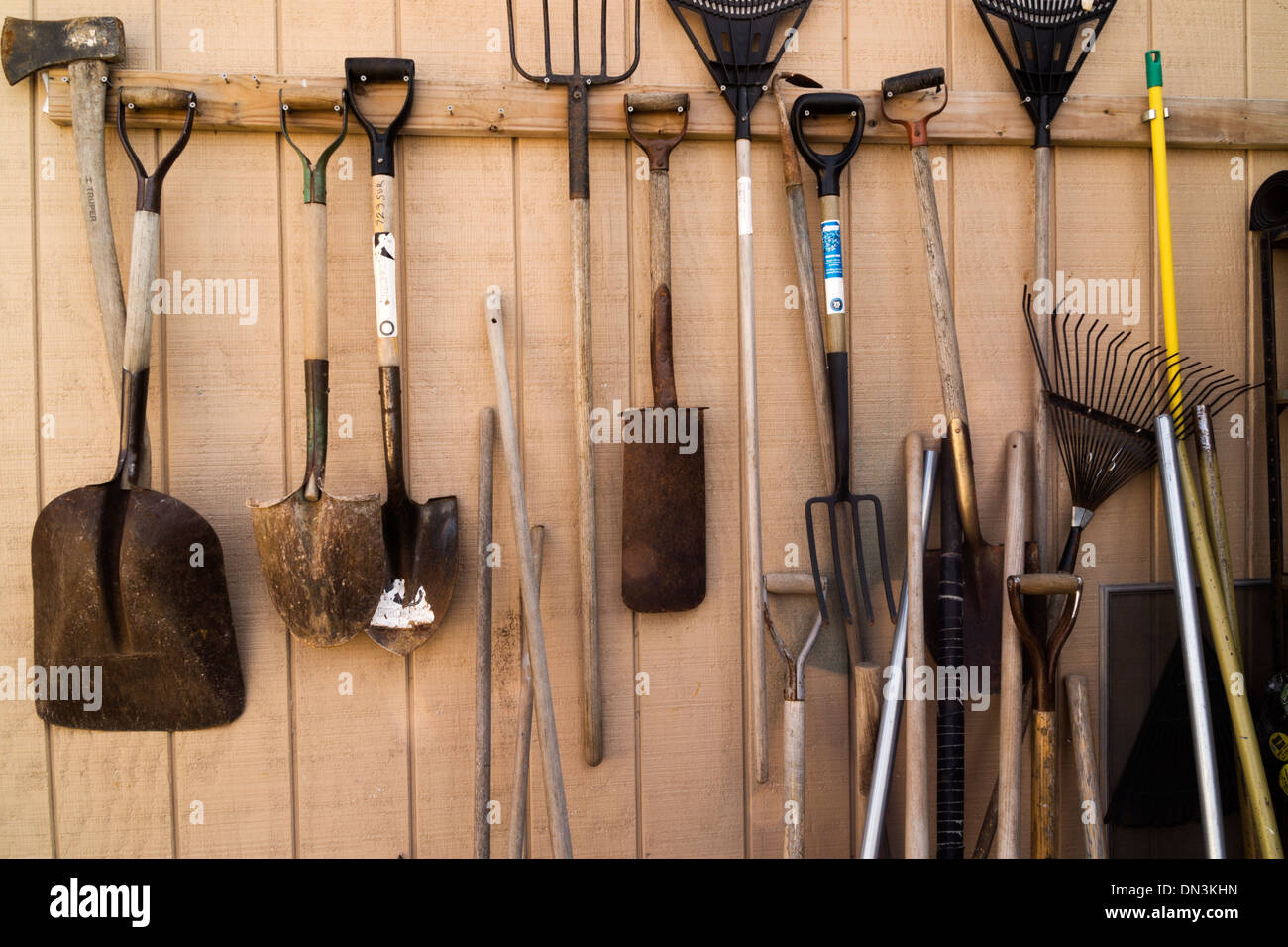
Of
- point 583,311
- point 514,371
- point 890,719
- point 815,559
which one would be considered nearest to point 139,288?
point 514,371

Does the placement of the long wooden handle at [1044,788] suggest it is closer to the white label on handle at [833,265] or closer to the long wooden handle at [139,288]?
the white label on handle at [833,265]

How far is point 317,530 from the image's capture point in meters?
1.61

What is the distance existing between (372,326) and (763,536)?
3.09 ft

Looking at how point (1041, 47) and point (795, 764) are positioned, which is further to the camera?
point (1041, 47)

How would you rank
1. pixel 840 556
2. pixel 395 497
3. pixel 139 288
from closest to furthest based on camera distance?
pixel 139 288 → pixel 395 497 → pixel 840 556

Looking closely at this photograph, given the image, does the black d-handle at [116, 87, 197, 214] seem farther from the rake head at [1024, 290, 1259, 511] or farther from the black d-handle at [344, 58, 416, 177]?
the rake head at [1024, 290, 1259, 511]

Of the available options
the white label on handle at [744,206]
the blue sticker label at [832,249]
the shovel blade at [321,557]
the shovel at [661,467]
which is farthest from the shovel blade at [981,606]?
the shovel blade at [321,557]

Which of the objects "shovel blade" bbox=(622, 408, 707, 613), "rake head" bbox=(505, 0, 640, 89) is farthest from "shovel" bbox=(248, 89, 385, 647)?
"shovel blade" bbox=(622, 408, 707, 613)

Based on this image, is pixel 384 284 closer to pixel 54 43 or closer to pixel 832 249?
pixel 54 43

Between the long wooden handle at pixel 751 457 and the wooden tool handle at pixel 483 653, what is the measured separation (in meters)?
0.45

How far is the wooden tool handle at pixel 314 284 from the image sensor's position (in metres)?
1.61

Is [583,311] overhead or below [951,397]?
overhead

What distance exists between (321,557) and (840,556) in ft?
3.49

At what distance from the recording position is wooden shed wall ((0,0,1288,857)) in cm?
169
